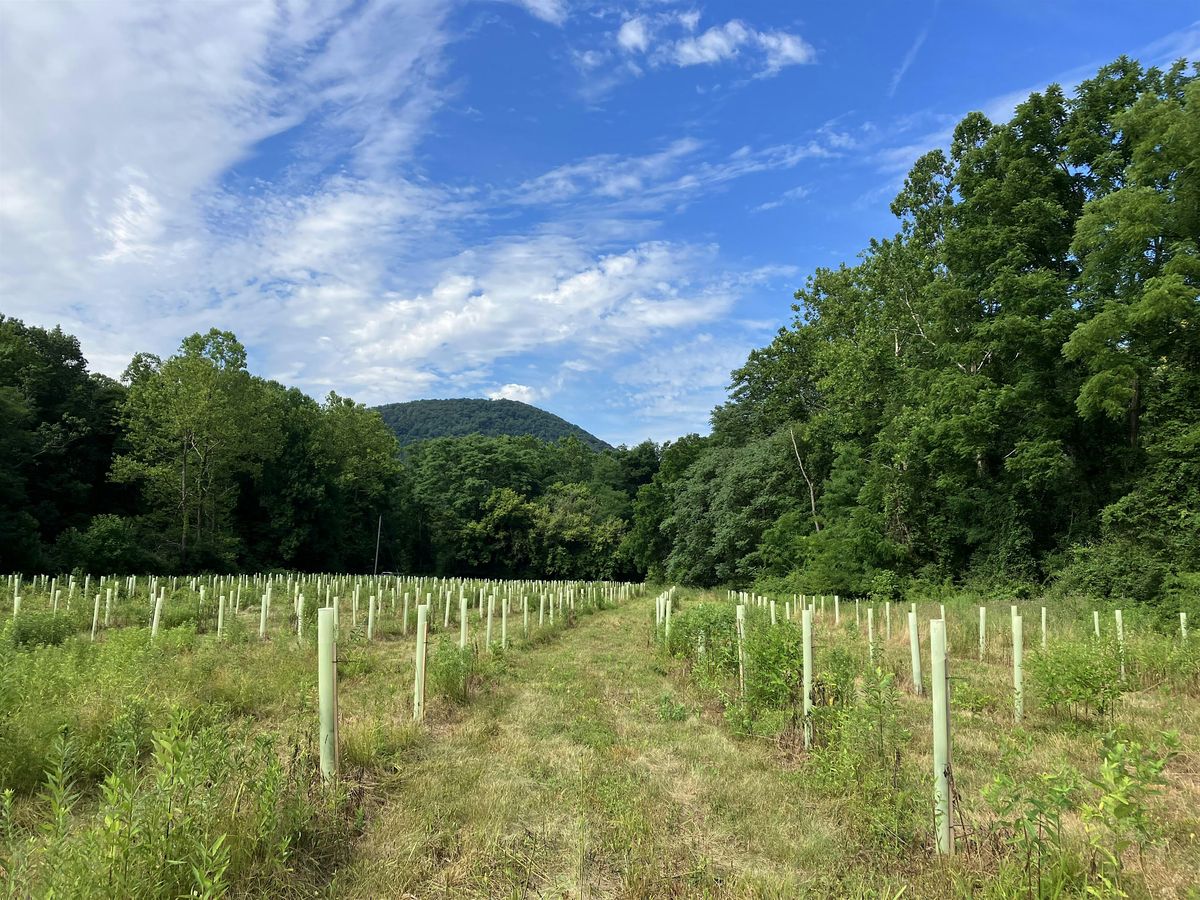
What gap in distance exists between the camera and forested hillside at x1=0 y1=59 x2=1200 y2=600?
17594 millimetres

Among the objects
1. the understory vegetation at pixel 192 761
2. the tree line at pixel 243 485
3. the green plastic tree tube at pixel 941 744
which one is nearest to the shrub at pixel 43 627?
the understory vegetation at pixel 192 761

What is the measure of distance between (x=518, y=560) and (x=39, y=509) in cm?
3730

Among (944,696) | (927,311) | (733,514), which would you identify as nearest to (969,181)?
(927,311)

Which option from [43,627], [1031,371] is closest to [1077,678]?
[43,627]

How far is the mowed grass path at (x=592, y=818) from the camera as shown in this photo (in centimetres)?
335

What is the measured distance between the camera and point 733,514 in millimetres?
35094

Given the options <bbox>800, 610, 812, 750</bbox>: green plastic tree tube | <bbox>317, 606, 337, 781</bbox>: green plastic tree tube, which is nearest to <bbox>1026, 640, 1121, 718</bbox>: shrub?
<bbox>800, 610, 812, 750</bbox>: green plastic tree tube

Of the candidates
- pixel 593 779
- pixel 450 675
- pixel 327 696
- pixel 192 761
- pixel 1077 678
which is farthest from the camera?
pixel 450 675

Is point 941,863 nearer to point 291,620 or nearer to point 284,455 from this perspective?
point 291,620

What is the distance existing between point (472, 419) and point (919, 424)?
125594mm

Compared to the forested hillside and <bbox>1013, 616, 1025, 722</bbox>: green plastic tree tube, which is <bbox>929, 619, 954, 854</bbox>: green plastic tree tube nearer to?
<bbox>1013, 616, 1025, 722</bbox>: green plastic tree tube

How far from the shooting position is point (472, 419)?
14088cm

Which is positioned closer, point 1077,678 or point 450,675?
point 1077,678

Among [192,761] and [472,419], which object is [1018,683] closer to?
[192,761]
